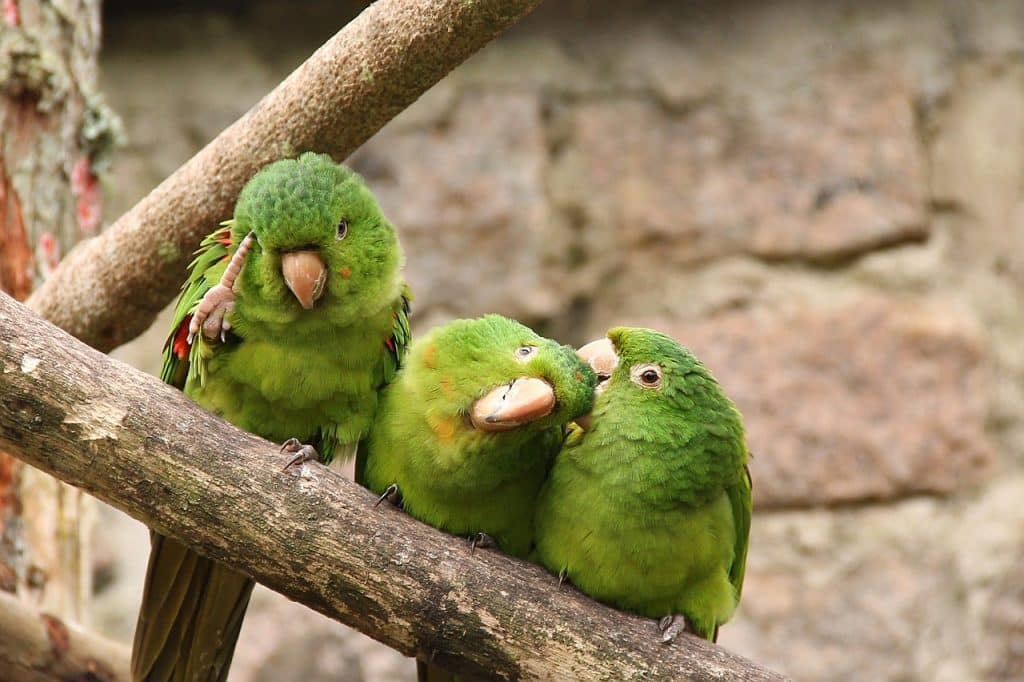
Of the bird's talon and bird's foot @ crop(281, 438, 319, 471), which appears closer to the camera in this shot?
bird's foot @ crop(281, 438, 319, 471)

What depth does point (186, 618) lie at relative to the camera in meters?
2.92

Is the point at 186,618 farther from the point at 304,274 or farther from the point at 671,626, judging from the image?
the point at 671,626

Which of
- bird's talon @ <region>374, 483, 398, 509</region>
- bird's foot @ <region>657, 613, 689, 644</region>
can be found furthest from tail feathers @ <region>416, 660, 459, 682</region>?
bird's foot @ <region>657, 613, 689, 644</region>

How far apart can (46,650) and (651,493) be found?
1.55 metres

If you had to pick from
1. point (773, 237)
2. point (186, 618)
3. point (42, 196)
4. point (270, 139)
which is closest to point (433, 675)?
point (186, 618)

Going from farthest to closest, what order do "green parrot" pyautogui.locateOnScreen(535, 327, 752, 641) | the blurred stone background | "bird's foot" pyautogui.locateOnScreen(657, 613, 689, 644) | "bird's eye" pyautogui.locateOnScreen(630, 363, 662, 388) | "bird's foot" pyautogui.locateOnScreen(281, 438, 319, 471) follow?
the blurred stone background → "bird's eye" pyautogui.locateOnScreen(630, 363, 662, 388) → "green parrot" pyautogui.locateOnScreen(535, 327, 752, 641) → "bird's foot" pyautogui.locateOnScreen(657, 613, 689, 644) → "bird's foot" pyautogui.locateOnScreen(281, 438, 319, 471)

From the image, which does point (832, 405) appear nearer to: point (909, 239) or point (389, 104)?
point (909, 239)

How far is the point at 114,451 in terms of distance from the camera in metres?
2.37

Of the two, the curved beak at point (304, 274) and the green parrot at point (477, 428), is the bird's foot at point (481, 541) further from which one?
the curved beak at point (304, 274)

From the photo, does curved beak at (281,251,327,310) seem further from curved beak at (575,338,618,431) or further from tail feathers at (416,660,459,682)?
tail feathers at (416,660,459,682)

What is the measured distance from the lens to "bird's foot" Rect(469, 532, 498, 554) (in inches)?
104

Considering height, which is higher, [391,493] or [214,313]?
[214,313]

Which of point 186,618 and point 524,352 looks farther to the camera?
point 186,618

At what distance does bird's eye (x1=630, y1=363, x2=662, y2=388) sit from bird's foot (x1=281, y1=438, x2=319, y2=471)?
812 mm
